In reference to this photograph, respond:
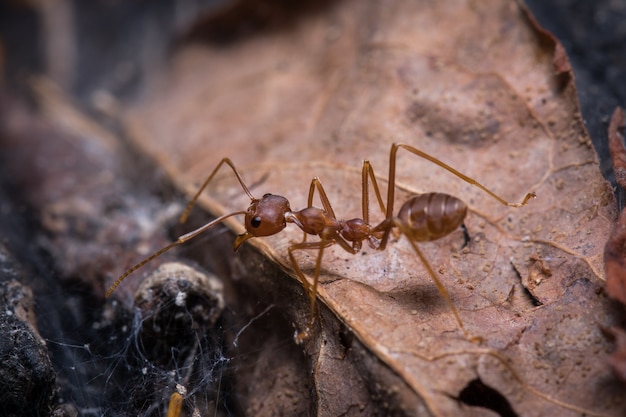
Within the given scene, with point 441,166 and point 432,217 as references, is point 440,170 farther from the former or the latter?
point 432,217

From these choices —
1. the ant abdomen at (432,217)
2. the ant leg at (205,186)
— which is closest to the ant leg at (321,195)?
the ant leg at (205,186)

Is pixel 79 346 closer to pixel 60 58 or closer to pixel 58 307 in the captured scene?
pixel 58 307

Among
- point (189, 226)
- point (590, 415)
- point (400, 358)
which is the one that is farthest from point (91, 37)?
point (590, 415)

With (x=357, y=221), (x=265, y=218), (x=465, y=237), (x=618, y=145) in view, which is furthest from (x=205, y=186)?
(x=618, y=145)

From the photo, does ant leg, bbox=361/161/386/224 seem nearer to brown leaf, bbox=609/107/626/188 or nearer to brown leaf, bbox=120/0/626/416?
brown leaf, bbox=120/0/626/416

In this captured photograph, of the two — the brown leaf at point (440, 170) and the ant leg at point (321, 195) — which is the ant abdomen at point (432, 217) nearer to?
the brown leaf at point (440, 170)

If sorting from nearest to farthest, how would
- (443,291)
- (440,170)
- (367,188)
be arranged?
(443,291) < (367,188) < (440,170)

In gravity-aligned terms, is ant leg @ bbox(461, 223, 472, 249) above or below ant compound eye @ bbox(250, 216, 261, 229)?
below

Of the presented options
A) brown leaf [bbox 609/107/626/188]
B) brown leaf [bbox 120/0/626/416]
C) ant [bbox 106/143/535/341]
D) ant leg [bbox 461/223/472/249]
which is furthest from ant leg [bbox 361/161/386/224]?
brown leaf [bbox 609/107/626/188]
